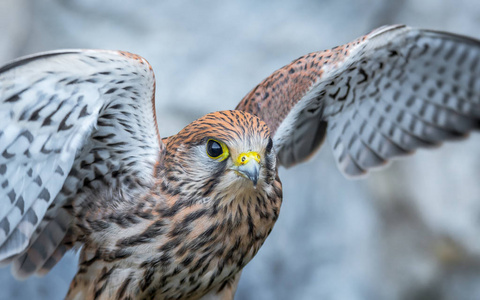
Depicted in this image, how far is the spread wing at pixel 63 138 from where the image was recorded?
2.17 meters

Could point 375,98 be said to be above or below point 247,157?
above

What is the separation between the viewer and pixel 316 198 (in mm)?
5152

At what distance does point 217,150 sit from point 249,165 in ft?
0.59

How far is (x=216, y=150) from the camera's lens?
2428 mm

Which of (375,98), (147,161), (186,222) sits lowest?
(186,222)

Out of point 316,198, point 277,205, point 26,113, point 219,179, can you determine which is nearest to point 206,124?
point 219,179

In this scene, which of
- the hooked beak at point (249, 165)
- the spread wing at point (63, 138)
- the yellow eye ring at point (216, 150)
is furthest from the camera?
the yellow eye ring at point (216, 150)

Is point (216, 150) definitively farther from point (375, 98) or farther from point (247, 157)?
point (375, 98)

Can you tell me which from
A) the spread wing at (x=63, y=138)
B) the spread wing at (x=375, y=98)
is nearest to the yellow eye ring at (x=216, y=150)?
the spread wing at (x=63, y=138)

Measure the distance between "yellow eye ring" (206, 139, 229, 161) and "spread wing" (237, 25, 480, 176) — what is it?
740 millimetres

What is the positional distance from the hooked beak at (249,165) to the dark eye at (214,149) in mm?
99

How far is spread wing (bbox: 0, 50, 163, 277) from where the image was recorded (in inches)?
85.4

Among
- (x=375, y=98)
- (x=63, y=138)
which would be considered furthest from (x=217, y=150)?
(x=375, y=98)

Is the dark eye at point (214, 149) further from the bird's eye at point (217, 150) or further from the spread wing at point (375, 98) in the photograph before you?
the spread wing at point (375, 98)
